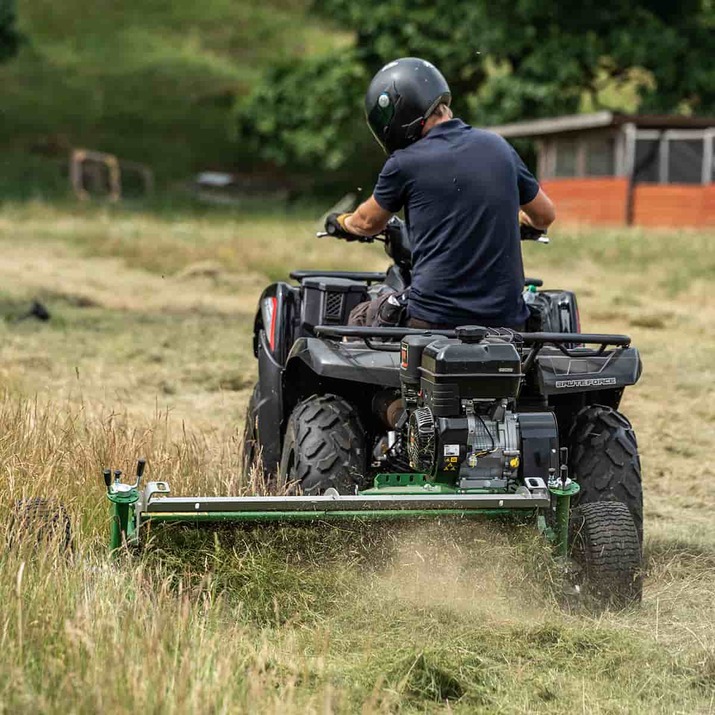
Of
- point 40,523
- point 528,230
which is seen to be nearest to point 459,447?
point 40,523

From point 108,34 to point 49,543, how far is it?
5660 cm

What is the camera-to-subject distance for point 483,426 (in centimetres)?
508

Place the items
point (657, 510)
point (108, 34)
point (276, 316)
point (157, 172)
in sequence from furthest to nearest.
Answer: point (108, 34), point (157, 172), point (657, 510), point (276, 316)

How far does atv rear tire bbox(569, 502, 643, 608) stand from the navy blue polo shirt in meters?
0.87

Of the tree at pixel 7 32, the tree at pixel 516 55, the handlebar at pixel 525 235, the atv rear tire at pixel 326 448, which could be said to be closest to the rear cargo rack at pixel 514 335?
the atv rear tire at pixel 326 448

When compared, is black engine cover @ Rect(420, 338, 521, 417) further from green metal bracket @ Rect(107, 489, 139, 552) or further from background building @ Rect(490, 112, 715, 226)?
background building @ Rect(490, 112, 715, 226)

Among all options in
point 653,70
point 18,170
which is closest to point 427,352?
point 653,70

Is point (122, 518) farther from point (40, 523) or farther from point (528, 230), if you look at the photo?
point (528, 230)

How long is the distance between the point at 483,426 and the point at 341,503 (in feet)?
2.02

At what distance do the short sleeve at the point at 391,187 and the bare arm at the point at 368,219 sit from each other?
35 mm

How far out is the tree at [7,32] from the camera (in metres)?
37.7

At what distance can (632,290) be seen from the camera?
18562 mm

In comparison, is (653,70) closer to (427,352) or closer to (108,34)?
(108,34)

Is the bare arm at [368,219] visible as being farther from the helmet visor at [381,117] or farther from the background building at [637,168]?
the background building at [637,168]
